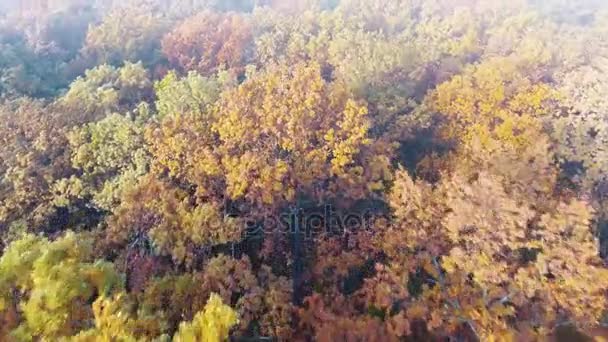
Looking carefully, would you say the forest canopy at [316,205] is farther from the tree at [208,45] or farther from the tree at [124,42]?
the tree at [124,42]

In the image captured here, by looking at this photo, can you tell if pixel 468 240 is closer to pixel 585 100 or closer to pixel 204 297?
pixel 204 297

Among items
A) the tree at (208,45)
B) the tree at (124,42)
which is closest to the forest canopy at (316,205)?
the tree at (208,45)

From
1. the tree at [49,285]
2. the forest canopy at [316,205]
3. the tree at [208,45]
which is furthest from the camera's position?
the tree at [208,45]

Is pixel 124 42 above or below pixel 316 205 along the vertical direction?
below

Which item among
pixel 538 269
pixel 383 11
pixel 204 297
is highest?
pixel 538 269

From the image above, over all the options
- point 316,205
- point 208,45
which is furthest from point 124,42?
point 316,205

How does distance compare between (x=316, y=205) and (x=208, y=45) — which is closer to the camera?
(x=316, y=205)

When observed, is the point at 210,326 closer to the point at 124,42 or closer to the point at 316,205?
the point at 316,205

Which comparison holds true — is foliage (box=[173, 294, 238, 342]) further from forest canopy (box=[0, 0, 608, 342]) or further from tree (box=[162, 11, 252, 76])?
tree (box=[162, 11, 252, 76])

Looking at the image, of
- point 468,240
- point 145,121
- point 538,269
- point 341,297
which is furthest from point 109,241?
point 538,269
